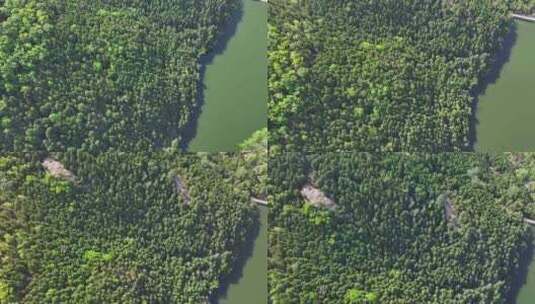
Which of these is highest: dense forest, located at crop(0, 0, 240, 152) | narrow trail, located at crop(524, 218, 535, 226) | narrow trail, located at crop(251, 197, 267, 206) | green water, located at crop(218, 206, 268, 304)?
dense forest, located at crop(0, 0, 240, 152)

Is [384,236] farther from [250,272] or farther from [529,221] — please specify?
[529,221]

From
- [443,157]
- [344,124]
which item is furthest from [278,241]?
[443,157]

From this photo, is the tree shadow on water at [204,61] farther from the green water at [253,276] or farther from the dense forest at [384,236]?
the green water at [253,276]

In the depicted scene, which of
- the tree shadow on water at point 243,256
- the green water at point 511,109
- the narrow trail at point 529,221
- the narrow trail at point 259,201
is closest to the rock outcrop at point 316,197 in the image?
the narrow trail at point 259,201

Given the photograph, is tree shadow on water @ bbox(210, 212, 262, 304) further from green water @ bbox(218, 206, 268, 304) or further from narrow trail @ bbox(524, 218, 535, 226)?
narrow trail @ bbox(524, 218, 535, 226)

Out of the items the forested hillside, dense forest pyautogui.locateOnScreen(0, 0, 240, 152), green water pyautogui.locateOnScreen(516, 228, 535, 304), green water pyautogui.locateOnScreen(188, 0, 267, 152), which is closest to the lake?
the forested hillside

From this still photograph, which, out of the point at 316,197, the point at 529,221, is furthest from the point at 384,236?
the point at 529,221
